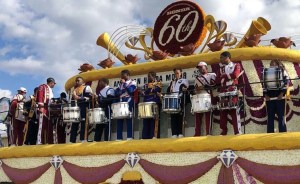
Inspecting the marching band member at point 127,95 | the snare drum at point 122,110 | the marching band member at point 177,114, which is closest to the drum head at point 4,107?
the marching band member at point 127,95

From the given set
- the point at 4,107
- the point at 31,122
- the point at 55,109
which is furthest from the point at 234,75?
the point at 4,107

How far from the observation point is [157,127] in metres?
10.6

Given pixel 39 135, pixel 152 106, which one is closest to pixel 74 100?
pixel 39 135

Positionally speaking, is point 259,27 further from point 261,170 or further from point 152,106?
point 261,170

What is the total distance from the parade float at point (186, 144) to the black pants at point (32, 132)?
2.25 feet

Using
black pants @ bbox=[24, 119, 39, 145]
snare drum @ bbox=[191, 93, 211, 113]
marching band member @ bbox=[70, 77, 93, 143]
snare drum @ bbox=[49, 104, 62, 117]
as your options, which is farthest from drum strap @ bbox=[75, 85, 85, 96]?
snare drum @ bbox=[191, 93, 211, 113]

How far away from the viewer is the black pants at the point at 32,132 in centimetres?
1253

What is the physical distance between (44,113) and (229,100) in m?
5.22

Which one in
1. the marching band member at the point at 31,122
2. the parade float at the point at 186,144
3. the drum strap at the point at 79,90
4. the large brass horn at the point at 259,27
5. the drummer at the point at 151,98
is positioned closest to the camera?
the parade float at the point at 186,144

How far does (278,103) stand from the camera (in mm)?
8961

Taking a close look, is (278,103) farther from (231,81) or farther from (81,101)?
(81,101)

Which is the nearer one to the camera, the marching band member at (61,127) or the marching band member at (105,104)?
the marching band member at (105,104)

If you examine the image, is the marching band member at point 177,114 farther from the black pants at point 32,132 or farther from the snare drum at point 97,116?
the black pants at point 32,132

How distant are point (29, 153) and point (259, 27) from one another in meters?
6.30
